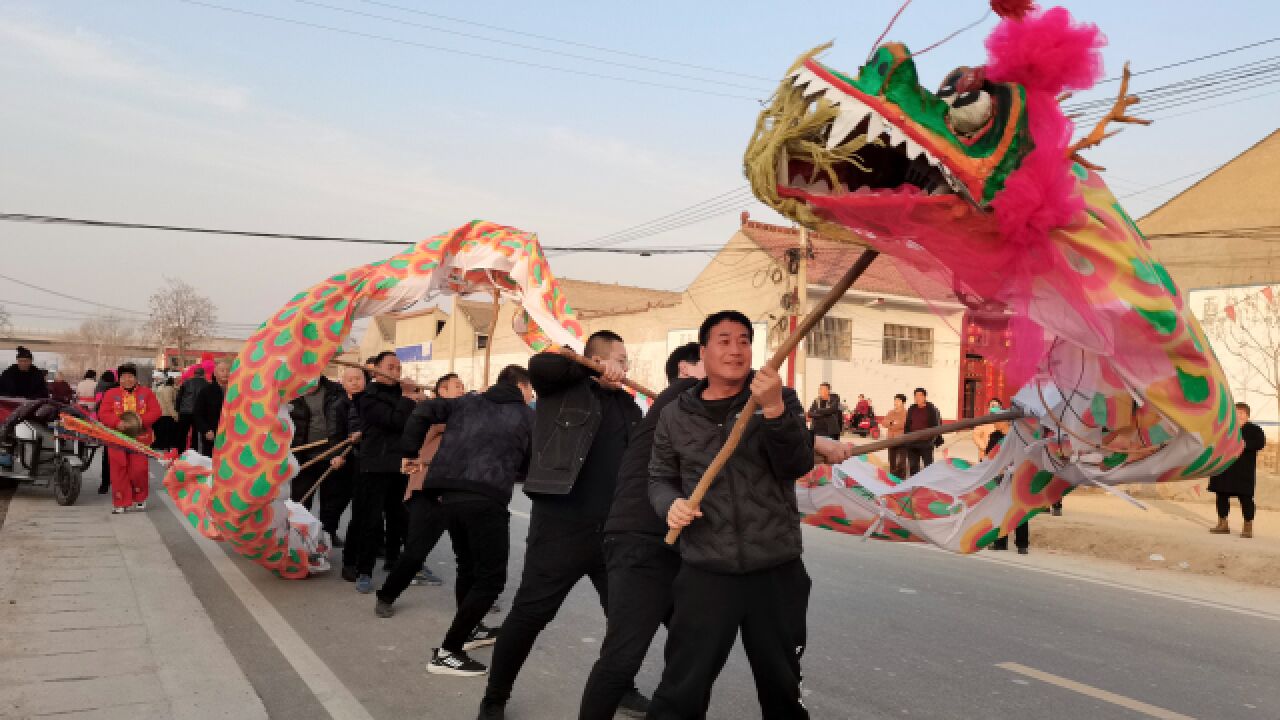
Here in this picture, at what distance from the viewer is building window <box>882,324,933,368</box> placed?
31094 millimetres

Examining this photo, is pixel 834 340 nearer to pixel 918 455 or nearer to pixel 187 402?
pixel 918 455

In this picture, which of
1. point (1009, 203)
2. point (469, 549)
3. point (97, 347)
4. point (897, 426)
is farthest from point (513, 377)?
point (97, 347)

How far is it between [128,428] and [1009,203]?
1204 centimetres

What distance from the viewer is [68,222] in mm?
24250

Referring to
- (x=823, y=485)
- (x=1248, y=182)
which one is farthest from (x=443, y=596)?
(x=1248, y=182)

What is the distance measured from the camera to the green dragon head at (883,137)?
299 centimetres

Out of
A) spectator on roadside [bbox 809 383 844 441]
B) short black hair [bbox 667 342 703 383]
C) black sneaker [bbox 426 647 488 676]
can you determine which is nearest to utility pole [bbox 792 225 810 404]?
spectator on roadside [bbox 809 383 844 441]

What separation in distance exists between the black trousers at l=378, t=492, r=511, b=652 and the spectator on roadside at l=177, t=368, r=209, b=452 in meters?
10.3

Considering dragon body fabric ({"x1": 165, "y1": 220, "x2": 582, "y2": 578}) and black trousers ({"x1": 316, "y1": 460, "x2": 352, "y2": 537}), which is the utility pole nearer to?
black trousers ({"x1": 316, "y1": 460, "x2": 352, "y2": 537})

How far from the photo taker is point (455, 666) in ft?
17.8

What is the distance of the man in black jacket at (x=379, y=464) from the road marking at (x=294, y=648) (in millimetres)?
738

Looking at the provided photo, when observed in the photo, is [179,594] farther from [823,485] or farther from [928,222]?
[928,222]

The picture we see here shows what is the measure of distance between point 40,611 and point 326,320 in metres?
2.75

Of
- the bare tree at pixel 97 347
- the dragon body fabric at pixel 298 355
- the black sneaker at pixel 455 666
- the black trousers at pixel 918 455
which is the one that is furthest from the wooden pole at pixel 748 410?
the bare tree at pixel 97 347
